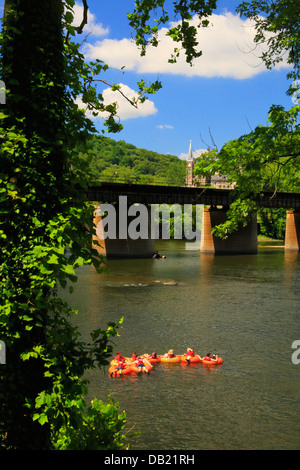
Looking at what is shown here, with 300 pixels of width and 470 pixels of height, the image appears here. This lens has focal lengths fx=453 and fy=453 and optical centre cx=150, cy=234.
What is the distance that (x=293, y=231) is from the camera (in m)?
85.2

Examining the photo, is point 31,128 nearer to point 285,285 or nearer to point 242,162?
point 242,162

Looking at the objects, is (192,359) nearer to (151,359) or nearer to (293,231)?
(151,359)

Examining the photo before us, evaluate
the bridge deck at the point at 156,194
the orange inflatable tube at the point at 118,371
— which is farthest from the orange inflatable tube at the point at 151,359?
the bridge deck at the point at 156,194

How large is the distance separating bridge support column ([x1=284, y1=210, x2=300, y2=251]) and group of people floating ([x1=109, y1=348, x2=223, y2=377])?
68226 mm

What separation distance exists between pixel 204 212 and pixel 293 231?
20347 mm

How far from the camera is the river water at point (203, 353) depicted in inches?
558

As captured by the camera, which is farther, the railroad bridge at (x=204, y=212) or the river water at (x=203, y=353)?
the railroad bridge at (x=204, y=212)

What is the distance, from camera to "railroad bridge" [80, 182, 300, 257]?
213 feet

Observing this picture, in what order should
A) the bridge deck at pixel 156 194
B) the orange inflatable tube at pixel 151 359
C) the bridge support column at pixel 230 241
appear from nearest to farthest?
1. the orange inflatable tube at pixel 151 359
2. the bridge deck at pixel 156 194
3. the bridge support column at pixel 230 241

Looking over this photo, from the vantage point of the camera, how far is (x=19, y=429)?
5.59 meters

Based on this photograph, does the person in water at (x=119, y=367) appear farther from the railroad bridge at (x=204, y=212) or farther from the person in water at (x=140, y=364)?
the railroad bridge at (x=204, y=212)

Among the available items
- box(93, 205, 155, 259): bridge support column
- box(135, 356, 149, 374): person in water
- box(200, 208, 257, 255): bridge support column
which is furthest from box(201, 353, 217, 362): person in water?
box(200, 208, 257, 255): bridge support column

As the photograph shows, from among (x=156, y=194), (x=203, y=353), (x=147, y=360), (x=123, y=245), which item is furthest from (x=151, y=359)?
(x=156, y=194)

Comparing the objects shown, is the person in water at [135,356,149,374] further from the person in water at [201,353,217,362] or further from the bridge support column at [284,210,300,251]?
the bridge support column at [284,210,300,251]
